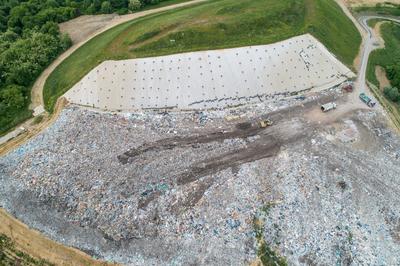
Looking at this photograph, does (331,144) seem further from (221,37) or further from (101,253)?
(101,253)

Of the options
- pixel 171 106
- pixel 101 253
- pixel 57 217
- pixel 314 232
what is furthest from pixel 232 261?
pixel 171 106

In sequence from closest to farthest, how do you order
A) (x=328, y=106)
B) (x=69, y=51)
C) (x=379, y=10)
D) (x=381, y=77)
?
(x=328, y=106) < (x=381, y=77) < (x=69, y=51) < (x=379, y=10)

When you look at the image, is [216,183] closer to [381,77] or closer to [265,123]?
[265,123]

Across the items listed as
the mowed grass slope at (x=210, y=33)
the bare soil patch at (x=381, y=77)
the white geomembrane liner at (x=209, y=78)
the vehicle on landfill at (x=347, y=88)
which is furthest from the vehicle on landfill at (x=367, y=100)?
the mowed grass slope at (x=210, y=33)

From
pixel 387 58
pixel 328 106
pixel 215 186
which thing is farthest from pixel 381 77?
pixel 215 186

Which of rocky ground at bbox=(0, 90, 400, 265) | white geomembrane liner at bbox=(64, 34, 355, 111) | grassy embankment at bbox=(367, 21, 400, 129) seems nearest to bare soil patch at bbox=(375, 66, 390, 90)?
grassy embankment at bbox=(367, 21, 400, 129)

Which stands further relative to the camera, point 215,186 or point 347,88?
point 347,88

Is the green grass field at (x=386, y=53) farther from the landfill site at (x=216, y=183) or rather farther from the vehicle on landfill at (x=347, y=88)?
the landfill site at (x=216, y=183)
